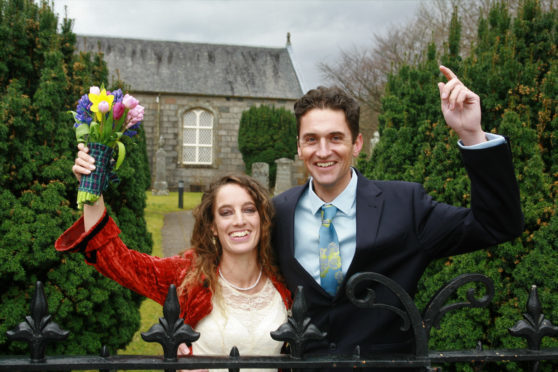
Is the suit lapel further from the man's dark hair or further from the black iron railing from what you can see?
the black iron railing

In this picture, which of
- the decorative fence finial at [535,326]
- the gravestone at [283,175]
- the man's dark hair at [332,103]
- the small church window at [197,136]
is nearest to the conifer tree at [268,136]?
the small church window at [197,136]

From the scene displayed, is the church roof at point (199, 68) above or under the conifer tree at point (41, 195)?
above

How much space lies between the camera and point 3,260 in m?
3.24

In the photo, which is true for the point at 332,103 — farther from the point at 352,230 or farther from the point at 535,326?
the point at 535,326

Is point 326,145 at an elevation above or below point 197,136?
below

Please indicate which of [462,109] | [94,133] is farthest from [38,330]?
[462,109]

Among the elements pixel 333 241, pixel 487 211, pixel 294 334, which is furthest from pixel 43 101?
pixel 487 211

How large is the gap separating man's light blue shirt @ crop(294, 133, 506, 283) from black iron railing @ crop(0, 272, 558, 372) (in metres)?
0.56

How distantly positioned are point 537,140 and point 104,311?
3.47 m

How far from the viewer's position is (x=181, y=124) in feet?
76.5

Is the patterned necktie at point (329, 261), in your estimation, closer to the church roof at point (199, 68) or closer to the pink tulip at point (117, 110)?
the pink tulip at point (117, 110)

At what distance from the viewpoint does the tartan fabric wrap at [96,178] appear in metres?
1.91

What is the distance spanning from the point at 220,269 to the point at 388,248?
0.86 meters

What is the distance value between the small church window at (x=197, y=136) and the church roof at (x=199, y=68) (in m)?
1.29
